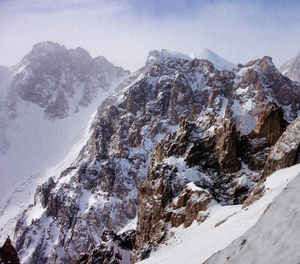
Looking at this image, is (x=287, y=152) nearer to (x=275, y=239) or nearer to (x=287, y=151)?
(x=287, y=151)

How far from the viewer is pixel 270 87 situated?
398ft

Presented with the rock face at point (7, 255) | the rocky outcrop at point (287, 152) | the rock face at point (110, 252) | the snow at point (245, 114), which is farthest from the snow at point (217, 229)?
the snow at point (245, 114)

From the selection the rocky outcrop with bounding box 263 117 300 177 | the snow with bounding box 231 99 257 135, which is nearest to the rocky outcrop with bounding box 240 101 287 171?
the rocky outcrop with bounding box 263 117 300 177

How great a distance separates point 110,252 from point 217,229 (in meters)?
31.8

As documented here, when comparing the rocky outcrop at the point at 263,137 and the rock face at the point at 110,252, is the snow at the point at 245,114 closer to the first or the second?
the rocky outcrop at the point at 263,137

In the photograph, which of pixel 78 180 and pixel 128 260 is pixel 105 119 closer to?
pixel 78 180

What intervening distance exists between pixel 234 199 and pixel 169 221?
422 inches

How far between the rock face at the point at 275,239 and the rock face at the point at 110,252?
139 feet

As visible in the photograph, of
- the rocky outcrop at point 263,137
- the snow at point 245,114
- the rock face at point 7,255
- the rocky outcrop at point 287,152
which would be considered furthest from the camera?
the snow at point 245,114

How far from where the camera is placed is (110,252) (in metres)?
50.1

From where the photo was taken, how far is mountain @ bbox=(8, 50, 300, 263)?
45531 mm

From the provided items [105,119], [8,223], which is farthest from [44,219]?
[105,119]

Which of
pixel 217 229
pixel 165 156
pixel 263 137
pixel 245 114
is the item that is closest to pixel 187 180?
pixel 165 156

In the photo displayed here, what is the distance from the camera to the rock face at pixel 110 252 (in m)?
49.3
